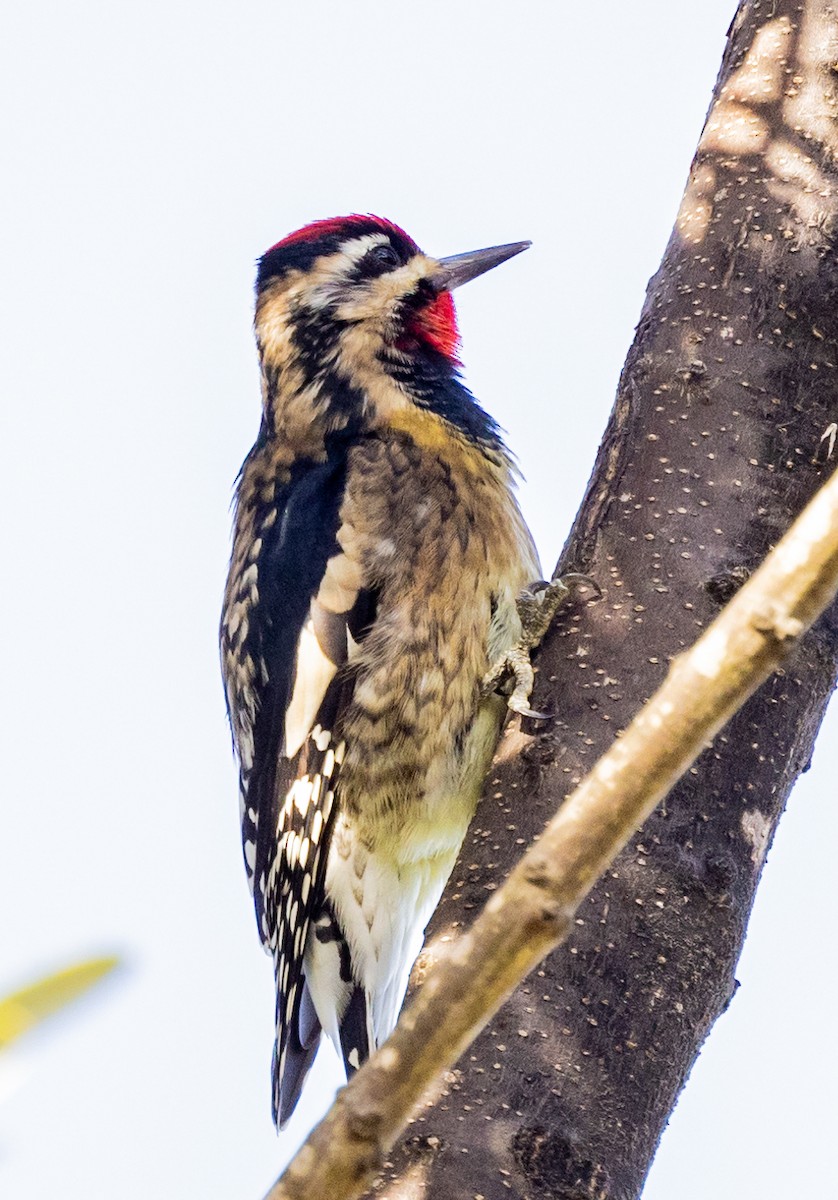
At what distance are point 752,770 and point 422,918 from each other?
4.21 ft

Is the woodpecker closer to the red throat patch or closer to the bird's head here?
the bird's head

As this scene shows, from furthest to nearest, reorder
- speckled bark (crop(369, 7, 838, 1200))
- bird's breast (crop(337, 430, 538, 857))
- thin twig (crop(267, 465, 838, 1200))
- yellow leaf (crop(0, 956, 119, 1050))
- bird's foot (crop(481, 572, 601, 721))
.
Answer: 1. bird's breast (crop(337, 430, 538, 857))
2. bird's foot (crop(481, 572, 601, 721))
3. speckled bark (crop(369, 7, 838, 1200))
4. thin twig (crop(267, 465, 838, 1200))
5. yellow leaf (crop(0, 956, 119, 1050))

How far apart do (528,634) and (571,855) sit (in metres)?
1.62

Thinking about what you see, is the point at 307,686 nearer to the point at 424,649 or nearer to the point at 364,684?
Result: the point at 364,684

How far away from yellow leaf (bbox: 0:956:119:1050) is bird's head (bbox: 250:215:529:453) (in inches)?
97.1

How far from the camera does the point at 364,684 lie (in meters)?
3.08

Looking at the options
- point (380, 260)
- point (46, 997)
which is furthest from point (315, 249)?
point (46, 997)

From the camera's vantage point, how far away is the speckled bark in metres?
1.91

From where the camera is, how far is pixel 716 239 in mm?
2711

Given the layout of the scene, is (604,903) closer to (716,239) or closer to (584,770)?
(584,770)

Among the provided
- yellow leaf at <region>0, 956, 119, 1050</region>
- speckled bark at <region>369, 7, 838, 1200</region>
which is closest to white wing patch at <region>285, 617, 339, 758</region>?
speckled bark at <region>369, 7, 838, 1200</region>

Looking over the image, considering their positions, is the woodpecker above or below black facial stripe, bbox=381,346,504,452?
below

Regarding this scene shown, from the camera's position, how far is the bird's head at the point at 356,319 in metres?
3.54

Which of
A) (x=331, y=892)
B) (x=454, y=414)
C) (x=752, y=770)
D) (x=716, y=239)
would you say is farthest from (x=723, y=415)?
(x=331, y=892)
